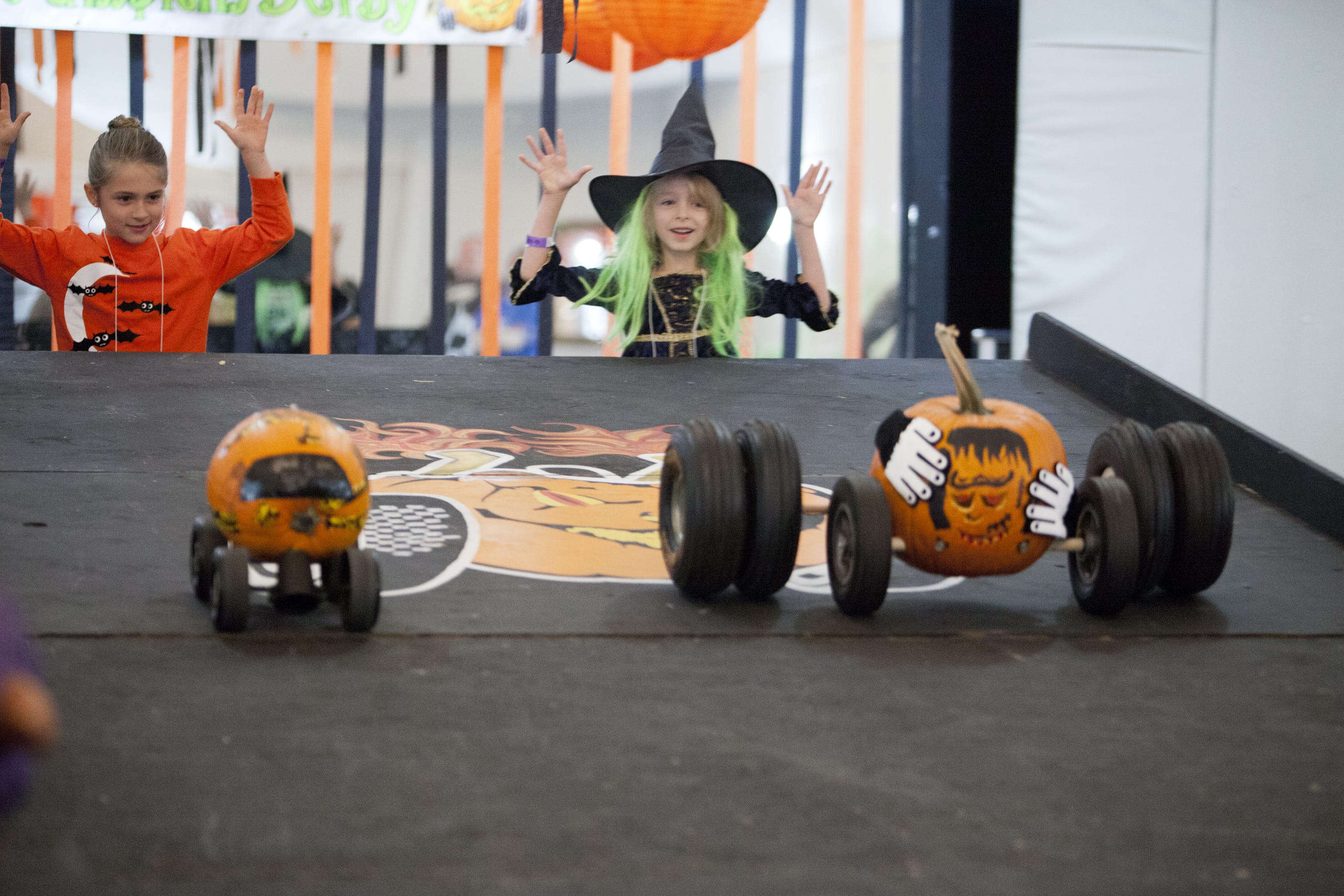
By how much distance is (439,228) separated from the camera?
14.2ft

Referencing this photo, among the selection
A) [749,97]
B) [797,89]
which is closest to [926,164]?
[797,89]

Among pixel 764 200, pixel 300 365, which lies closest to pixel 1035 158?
pixel 764 200

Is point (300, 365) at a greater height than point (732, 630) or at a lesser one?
greater

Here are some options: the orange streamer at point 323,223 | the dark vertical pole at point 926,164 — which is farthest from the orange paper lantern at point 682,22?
the orange streamer at point 323,223

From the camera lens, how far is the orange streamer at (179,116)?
4.13m

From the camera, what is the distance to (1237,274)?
411 centimetres

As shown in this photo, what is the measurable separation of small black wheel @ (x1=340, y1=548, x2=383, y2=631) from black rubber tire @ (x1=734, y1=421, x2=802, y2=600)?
42cm

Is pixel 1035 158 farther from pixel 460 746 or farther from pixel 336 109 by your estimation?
pixel 460 746

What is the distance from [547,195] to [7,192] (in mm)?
2198

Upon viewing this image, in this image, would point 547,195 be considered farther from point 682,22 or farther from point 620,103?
point 620,103

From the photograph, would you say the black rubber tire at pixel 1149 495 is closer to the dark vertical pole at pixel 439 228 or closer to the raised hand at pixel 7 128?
the raised hand at pixel 7 128

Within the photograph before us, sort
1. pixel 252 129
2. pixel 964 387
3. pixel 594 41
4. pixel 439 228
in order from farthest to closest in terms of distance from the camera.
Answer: pixel 439 228 < pixel 594 41 < pixel 252 129 < pixel 964 387

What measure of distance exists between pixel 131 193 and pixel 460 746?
2.00m

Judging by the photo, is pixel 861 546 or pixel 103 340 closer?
pixel 861 546
